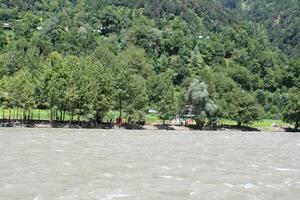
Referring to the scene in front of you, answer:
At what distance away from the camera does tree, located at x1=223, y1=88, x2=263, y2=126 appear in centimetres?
14338

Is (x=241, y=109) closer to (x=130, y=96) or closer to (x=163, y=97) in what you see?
(x=163, y=97)

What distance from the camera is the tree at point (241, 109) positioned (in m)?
143

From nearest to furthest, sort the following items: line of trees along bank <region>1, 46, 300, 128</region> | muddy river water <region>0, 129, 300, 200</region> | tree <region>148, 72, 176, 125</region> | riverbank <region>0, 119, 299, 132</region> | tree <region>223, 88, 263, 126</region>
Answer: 1. muddy river water <region>0, 129, 300, 200</region>
2. riverbank <region>0, 119, 299, 132</region>
3. line of trees along bank <region>1, 46, 300, 128</region>
4. tree <region>148, 72, 176, 125</region>
5. tree <region>223, 88, 263, 126</region>

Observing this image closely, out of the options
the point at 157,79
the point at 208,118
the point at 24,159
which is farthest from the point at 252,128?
the point at 24,159

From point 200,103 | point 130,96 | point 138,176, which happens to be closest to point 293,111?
point 200,103

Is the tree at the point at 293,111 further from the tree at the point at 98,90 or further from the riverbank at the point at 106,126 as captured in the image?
the tree at the point at 98,90

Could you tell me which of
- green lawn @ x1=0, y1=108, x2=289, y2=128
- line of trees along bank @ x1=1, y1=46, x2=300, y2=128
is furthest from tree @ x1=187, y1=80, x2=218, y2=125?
green lawn @ x1=0, y1=108, x2=289, y2=128

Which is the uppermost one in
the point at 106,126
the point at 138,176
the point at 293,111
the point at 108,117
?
the point at 293,111

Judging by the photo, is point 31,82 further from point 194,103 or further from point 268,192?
point 268,192

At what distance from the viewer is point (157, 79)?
143375 millimetres

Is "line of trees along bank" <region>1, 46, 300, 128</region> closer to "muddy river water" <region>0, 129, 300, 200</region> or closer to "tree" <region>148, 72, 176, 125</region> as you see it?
"tree" <region>148, 72, 176, 125</region>

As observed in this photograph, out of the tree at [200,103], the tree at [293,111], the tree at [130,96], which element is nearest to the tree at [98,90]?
the tree at [130,96]

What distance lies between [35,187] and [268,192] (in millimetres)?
13153

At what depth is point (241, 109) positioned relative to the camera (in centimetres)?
14375
